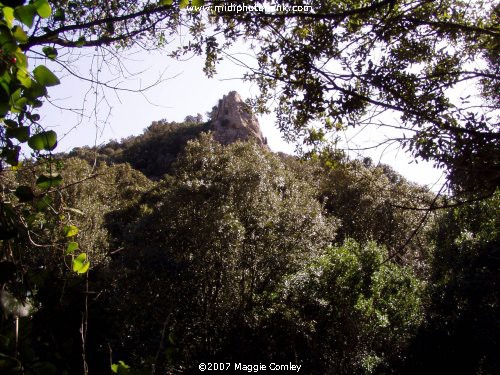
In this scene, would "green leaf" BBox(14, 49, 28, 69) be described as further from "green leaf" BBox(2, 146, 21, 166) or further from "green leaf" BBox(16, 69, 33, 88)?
"green leaf" BBox(2, 146, 21, 166)

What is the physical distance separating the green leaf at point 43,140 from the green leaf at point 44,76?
0.43 ft

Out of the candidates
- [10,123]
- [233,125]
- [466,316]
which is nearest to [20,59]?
[10,123]

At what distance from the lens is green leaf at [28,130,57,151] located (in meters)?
1.06

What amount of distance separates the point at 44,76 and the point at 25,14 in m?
0.14

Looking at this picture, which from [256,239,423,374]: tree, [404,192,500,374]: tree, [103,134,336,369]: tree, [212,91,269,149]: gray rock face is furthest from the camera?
[212,91,269,149]: gray rock face

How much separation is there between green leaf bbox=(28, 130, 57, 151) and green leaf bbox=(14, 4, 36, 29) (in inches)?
10.5

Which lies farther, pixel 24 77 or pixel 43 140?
pixel 43 140

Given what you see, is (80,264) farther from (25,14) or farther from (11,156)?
(25,14)

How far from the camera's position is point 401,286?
355 inches

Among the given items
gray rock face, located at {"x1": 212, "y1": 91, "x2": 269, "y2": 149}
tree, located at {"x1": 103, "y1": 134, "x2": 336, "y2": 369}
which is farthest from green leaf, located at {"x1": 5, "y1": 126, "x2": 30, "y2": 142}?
gray rock face, located at {"x1": 212, "y1": 91, "x2": 269, "y2": 149}

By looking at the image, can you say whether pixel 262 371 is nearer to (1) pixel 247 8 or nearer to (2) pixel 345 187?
(1) pixel 247 8

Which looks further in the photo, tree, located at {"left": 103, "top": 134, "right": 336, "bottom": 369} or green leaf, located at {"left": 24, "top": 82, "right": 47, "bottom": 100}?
tree, located at {"left": 103, "top": 134, "right": 336, "bottom": 369}

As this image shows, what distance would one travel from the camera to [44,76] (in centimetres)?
99

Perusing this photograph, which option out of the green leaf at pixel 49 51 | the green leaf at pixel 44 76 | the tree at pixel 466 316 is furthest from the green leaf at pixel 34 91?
the tree at pixel 466 316
